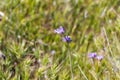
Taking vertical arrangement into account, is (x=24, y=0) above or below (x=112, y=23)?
above

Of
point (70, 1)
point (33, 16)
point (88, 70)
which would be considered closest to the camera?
point (88, 70)

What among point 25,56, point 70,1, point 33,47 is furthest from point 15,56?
point 70,1

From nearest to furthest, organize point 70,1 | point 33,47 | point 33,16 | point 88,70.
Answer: point 88,70 → point 33,47 → point 33,16 → point 70,1

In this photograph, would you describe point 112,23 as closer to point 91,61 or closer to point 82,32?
point 82,32

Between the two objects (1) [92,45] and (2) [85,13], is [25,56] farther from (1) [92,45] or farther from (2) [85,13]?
(2) [85,13]

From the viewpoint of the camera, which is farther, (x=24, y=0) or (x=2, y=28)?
(x=24, y=0)

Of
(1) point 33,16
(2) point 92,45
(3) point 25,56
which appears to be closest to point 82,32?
(2) point 92,45
